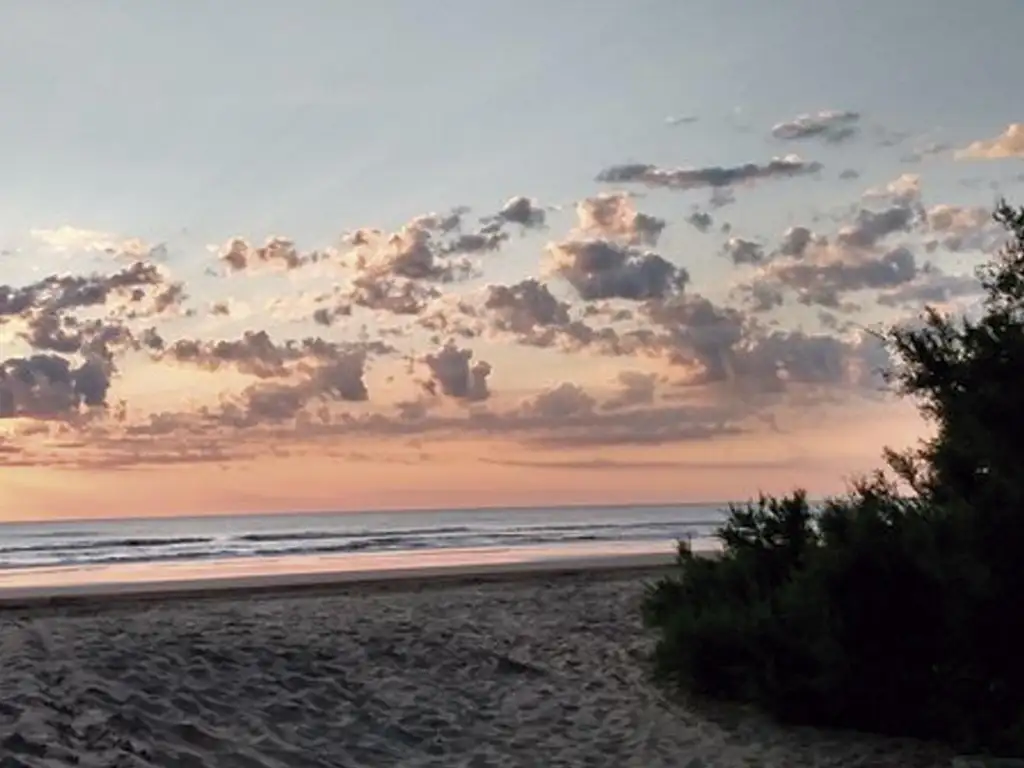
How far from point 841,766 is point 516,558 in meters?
19.4

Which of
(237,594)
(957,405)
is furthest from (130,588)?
(957,405)

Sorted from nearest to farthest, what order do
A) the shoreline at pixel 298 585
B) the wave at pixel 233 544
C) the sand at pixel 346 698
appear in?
the sand at pixel 346 698 < the shoreline at pixel 298 585 < the wave at pixel 233 544

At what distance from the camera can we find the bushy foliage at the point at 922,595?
8336 millimetres

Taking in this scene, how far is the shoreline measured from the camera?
13344 millimetres

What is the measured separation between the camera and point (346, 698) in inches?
382

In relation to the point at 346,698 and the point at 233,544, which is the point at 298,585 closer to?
the point at 346,698

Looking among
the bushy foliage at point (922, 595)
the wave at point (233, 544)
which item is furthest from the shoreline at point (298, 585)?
the wave at point (233, 544)

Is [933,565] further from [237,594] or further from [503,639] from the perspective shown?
[237,594]

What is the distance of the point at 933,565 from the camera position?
852 centimetres

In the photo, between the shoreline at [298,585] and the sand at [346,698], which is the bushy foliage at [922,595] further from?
the shoreline at [298,585]

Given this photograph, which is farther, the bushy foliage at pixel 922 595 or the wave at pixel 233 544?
the wave at pixel 233 544

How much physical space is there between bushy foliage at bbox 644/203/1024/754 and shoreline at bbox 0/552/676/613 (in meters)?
6.11

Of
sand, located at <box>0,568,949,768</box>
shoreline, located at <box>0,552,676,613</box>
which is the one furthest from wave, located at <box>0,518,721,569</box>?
sand, located at <box>0,568,949,768</box>

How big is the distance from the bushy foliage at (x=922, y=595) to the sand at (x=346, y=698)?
15.0 inches
